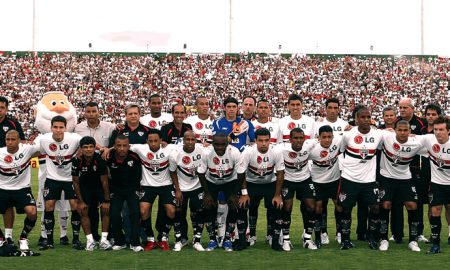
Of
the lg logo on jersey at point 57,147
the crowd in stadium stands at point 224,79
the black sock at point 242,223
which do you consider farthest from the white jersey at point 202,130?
the crowd in stadium stands at point 224,79

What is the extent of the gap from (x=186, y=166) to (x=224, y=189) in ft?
2.14

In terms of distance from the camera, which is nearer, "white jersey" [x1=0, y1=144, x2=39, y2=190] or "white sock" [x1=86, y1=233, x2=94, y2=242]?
"white jersey" [x1=0, y1=144, x2=39, y2=190]

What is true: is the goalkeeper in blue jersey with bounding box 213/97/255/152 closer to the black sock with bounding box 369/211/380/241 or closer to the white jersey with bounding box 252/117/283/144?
the white jersey with bounding box 252/117/283/144

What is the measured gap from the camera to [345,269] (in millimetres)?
8820

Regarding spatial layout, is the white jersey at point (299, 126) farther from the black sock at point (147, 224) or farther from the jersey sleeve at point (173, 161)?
the black sock at point (147, 224)

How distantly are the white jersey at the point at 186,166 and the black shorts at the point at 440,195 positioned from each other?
11.1 feet

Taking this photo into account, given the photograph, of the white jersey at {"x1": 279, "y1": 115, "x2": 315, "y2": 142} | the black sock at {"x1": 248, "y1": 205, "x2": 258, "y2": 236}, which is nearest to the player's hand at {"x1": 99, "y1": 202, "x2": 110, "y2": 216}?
the black sock at {"x1": 248, "y1": 205, "x2": 258, "y2": 236}

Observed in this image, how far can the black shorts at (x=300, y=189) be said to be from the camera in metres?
10.5

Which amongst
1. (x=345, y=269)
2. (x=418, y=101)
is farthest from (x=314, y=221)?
(x=418, y=101)

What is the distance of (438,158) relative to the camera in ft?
33.3

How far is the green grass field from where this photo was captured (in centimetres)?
902

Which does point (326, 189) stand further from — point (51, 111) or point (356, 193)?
point (51, 111)

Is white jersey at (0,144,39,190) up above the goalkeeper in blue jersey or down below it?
below

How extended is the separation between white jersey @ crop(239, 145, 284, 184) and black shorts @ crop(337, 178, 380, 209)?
0.99 meters
